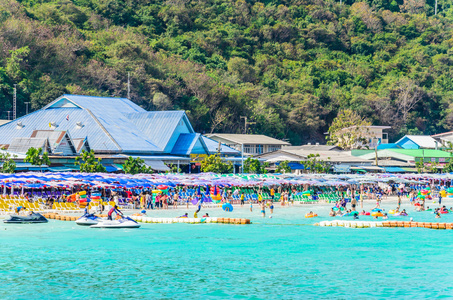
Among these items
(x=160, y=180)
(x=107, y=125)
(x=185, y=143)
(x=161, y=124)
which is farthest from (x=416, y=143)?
(x=160, y=180)

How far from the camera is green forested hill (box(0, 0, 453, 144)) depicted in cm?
10944

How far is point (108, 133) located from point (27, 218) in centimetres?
3109

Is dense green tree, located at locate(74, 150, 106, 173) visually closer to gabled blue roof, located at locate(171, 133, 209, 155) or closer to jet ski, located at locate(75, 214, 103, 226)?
gabled blue roof, located at locate(171, 133, 209, 155)

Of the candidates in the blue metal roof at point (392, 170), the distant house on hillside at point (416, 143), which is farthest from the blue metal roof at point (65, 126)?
the distant house on hillside at point (416, 143)

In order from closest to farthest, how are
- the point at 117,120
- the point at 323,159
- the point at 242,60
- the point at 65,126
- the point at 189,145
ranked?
the point at 65,126 → the point at 189,145 → the point at 117,120 → the point at 323,159 → the point at 242,60

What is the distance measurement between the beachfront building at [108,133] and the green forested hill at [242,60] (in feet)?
67.9

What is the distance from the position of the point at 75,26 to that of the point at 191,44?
1035 inches

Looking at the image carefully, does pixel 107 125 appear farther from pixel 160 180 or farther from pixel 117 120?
pixel 160 180

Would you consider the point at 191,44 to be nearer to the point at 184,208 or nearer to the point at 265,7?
the point at 265,7

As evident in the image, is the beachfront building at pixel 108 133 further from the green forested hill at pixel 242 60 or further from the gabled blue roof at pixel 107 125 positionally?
the green forested hill at pixel 242 60

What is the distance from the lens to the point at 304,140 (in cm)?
13075

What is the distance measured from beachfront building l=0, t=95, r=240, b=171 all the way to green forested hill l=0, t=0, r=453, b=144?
20.7 metres

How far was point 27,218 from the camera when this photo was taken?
43.4 metres

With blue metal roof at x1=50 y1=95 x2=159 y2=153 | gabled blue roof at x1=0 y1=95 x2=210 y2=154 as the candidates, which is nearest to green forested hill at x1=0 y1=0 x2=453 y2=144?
blue metal roof at x1=50 y1=95 x2=159 y2=153
